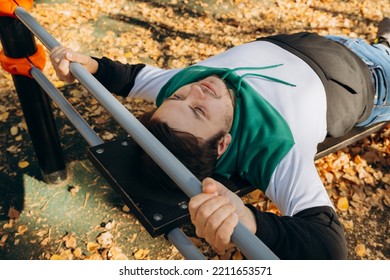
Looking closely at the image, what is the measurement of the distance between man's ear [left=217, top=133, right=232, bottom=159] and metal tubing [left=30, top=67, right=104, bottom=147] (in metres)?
0.60

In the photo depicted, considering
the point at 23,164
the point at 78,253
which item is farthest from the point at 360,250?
the point at 23,164

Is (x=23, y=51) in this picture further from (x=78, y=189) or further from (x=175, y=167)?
(x=175, y=167)

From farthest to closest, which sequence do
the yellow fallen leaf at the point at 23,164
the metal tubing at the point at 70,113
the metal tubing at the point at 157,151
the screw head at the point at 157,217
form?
the yellow fallen leaf at the point at 23,164
the metal tubing at the point at 70,113
the screw head at the point at 157,217
the metal tubing at the point at 157,151

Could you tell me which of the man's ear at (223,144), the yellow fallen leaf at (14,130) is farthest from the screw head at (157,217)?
the yellow fallen leaf at (14,130)

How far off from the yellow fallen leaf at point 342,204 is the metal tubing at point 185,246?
1.84 metres

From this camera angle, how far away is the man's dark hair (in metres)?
1.94

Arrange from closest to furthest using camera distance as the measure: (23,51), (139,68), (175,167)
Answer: (175,167), (23,51), (139,68)

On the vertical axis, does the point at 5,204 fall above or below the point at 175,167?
below

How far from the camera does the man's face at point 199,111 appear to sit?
199cm

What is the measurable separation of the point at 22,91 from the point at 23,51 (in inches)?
11.5

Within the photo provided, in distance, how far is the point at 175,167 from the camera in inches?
54.8

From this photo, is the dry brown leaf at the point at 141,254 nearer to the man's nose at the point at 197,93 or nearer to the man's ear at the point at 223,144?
the man's ear at the point at 223,144

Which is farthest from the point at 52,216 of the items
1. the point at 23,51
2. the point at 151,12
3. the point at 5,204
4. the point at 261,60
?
the point at 151,12

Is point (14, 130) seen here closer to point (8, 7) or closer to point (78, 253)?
point (78, 253)
